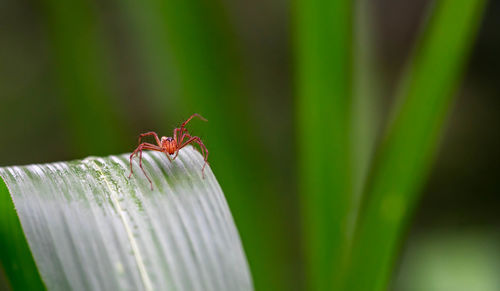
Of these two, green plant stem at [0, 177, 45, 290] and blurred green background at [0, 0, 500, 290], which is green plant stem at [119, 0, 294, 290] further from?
green plant stem at [0, 177, 45, 290]

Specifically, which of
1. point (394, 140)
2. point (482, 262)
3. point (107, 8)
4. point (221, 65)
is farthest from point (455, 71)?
→ point (107, 8)

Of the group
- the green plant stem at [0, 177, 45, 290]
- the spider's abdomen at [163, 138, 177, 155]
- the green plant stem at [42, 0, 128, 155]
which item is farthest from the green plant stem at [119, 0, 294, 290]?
the green plant stem at [0, 177, 45, 290]

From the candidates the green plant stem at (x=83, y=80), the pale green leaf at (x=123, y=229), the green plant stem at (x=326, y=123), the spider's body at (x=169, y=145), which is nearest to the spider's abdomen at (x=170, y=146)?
the spider's body at (x=169, y=145)

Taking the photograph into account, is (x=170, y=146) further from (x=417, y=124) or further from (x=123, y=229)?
(x=417, y=124)

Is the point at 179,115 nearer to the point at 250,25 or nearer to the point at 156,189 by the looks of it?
the point at 156,189

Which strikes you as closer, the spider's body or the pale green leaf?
the pale green leaf
